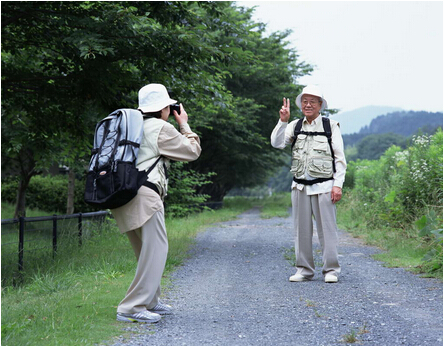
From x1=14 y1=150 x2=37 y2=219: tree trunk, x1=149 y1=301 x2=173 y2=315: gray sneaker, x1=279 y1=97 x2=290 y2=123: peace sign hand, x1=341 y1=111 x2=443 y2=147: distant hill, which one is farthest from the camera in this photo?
x1=341 y1=111 x2=443 y2=147: distant hill

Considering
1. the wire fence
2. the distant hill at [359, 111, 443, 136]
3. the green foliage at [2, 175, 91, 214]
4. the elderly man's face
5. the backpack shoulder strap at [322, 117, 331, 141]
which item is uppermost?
the distant hill at [359, 111, 443, 136]

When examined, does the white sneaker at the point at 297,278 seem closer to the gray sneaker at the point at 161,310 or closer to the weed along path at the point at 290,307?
the weed along path at the point at 290,307

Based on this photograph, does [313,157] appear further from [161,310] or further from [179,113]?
[161,310]

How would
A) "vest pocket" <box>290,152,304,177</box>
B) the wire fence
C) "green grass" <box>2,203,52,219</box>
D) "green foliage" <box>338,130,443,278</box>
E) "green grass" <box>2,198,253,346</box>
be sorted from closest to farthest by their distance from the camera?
"green grass" <box>2,198,253,346</box> → "vest pocket" <box>290,152,304,177</box> → the wire fence → "green foliage" <box>338,130,443,278</box> → "green grass" <box>2,203,52,219</box>

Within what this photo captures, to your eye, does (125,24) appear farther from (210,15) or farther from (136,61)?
(210,15)

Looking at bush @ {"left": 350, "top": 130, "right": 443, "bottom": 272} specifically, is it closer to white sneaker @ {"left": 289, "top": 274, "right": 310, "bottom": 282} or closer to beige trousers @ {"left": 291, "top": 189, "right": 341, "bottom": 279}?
beige trousers @ {"left": 291, "top": 189, "right": 341, "bottom": 279}

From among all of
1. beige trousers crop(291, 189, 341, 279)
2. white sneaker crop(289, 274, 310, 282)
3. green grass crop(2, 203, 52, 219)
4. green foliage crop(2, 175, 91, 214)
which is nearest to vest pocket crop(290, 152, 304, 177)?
beige trousers crop(291, 189, 341, 279)

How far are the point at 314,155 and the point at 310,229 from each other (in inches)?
37.6

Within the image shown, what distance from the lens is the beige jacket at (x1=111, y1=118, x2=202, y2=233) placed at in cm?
461

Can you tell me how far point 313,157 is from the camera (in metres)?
6.70

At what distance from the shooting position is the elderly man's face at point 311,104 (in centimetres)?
671

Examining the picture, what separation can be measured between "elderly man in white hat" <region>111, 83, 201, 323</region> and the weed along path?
0.22 metres

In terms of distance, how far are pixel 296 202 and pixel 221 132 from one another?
18.1m

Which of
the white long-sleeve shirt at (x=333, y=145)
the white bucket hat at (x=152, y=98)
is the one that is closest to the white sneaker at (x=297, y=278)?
the white long-sleeve shirt at (x=333, y=145)
